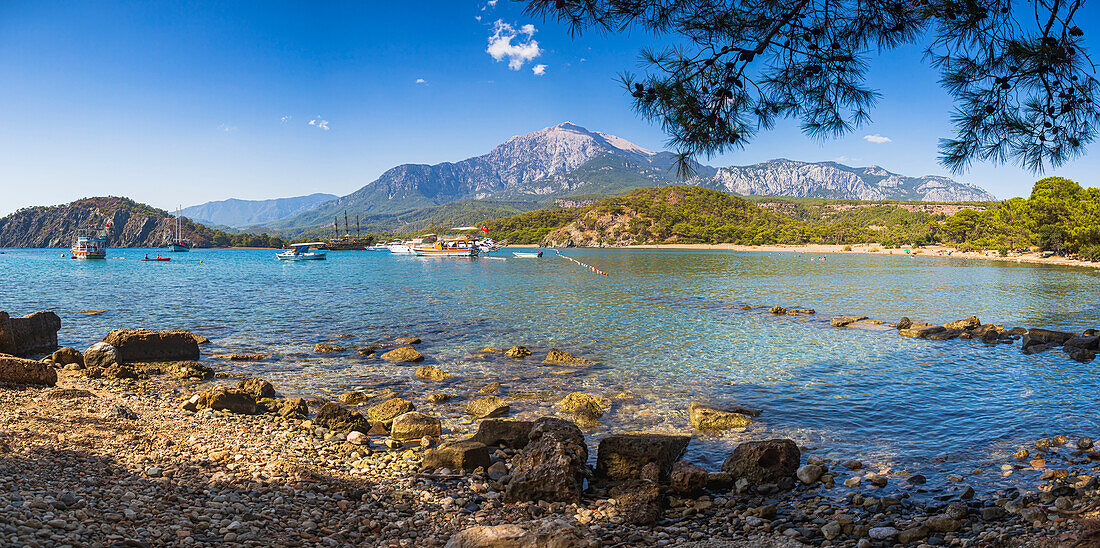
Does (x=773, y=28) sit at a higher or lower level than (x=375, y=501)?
higher

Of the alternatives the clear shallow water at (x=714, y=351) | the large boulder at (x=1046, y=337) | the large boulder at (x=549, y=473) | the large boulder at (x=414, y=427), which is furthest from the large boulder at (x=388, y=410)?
the large boulder at (x=1046, y=337)

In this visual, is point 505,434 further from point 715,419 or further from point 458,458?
point 715,419

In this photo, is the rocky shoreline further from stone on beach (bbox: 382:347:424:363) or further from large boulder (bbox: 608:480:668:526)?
stone on beach (bbox: 382:347:424:363)

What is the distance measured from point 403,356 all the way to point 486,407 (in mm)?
7270

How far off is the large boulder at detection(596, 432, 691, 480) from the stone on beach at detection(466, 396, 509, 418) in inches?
169

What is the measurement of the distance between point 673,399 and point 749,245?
189 meters

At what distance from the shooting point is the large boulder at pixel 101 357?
15.5 metres

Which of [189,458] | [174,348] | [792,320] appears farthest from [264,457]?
[792,320]

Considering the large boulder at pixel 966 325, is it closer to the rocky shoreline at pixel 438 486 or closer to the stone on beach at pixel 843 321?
the stone on beach at pixel 843 321

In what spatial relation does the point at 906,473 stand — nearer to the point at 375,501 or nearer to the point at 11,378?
the point at 375,501

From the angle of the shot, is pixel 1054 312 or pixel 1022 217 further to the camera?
pixel 1022 217

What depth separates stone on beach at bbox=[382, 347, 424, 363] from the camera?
61.9 feet

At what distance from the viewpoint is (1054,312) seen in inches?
1168

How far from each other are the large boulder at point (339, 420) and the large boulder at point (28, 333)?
13218 mm
